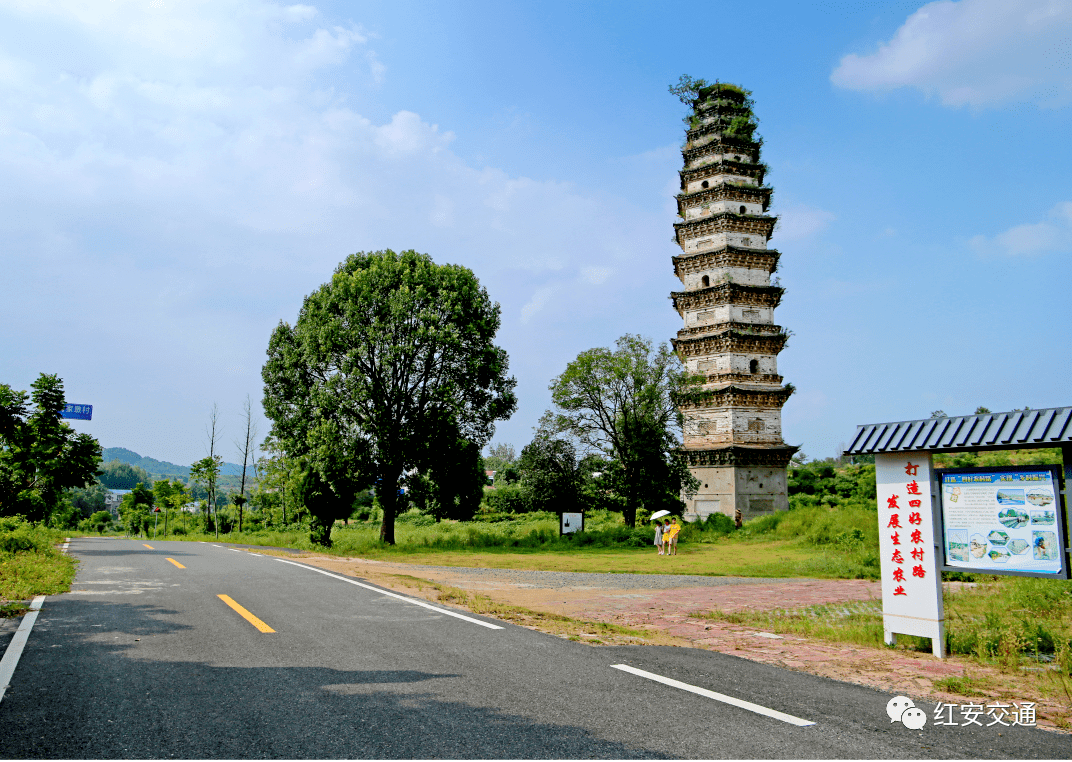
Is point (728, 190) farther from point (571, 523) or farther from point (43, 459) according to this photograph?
point (43, 459)

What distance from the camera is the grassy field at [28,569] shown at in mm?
10016

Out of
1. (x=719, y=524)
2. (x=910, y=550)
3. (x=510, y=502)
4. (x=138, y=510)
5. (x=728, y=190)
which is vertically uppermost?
(x=728, y=190)

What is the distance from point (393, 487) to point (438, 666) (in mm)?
22076

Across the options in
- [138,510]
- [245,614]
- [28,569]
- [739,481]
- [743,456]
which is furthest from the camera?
[138,510]

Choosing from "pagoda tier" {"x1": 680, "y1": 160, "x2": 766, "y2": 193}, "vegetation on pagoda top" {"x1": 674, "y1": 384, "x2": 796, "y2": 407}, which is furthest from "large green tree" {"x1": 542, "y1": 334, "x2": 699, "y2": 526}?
"pagoda tier" {"x1": 680, "y1": 160, "x2": 766, "y2": 193}

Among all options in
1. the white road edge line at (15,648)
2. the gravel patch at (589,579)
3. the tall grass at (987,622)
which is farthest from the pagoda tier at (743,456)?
the white road edge line at (15,648)

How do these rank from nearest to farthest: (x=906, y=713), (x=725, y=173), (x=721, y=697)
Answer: (x=906, y=713) → (x=721, y=697) → (x=725, y=173)

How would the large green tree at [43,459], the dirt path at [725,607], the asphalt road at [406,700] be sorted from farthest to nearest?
the large green tree at [43,459], the dirt path at [725,607], the asphalt road at [406,700]

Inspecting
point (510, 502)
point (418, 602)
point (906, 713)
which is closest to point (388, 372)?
point (418, 602)

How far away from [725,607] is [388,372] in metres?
18.3

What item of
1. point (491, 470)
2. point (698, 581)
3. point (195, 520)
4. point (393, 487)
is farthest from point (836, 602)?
point (491, 470)

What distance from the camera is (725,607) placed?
11.4m

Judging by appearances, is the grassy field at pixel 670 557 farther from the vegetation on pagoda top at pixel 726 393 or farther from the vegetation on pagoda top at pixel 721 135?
the vegetation on pagoda top at pixel 721 135

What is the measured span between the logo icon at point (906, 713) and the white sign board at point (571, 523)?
2762 cm
